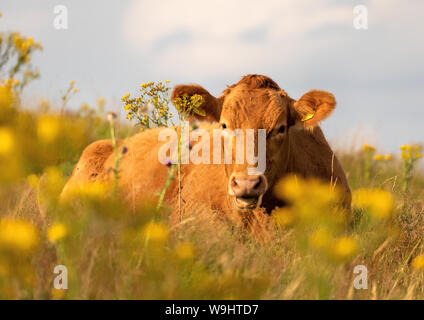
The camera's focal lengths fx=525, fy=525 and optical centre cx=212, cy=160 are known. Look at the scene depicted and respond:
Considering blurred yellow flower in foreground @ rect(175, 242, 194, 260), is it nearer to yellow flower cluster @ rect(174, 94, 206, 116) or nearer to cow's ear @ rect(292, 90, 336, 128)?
yellow flower cluster @ rect(174, 94, 206, 116)

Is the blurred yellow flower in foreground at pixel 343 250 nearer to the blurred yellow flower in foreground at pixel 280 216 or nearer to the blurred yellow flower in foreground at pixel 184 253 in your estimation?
the blurred yellow flower in foreground at pixel 184 253

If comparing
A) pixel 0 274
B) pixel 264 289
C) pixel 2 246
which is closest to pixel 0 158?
pixel 2 246

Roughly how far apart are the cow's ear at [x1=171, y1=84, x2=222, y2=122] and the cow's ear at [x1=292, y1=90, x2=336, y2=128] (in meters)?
0.84

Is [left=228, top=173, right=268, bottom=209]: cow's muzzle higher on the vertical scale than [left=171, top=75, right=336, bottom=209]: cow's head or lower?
lower

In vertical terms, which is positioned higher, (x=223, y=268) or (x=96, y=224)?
Answer: (x=96, y=224)

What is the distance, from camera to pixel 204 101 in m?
5.64

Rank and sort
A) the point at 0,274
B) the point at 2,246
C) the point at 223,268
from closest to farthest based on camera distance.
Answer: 1. the point at 2,246
2. the point at 0,274
3. the point at 223,268

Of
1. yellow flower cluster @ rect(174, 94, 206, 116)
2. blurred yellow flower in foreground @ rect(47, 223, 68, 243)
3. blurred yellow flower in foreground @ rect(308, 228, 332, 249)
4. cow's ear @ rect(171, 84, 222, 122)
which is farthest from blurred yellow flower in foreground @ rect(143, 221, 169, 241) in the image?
cow's ear @ rect(171, 84, 222, 122)

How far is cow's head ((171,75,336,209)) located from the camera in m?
4.50

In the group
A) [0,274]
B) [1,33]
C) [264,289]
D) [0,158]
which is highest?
[1,33]

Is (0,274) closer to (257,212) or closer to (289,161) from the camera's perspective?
(257,212)

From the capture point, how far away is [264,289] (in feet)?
9.55

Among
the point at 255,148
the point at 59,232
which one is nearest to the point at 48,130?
the point at 59,232
